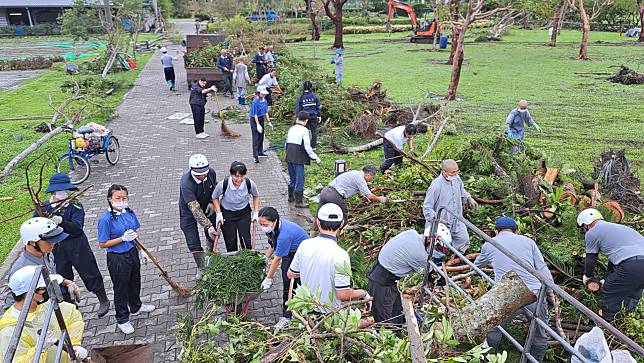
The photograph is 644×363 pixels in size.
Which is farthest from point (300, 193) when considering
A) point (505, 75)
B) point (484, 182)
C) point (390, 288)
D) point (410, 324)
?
point (505, 75)

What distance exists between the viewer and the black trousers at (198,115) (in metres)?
12.2

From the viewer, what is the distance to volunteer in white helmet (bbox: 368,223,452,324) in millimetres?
4531

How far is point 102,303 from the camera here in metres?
5.54

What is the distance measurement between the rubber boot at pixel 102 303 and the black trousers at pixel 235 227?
5.54 feet

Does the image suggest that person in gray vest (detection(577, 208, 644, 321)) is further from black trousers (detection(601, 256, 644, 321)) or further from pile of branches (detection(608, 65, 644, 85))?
pile of branches (detection(608, 65, 644, 85))

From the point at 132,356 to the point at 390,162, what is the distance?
624 cm

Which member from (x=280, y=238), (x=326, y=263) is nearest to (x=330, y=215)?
(x=326, y=263)

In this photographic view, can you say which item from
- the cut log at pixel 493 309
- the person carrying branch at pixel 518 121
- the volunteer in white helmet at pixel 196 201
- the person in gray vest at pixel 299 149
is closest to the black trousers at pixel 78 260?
the volunteer in white helmet at pixel 196 201

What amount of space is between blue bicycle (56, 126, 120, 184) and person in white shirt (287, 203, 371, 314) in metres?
7.46

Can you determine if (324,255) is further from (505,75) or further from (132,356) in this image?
(505,75)

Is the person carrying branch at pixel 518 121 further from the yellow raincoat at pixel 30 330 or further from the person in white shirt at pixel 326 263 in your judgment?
the yellow raincoat at pixel 30 330

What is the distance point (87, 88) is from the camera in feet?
59.9

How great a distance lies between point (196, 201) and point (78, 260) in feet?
5.09

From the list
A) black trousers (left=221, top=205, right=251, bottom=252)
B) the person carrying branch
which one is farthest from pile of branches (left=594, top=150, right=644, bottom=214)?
black trousers (left=221, top=205, right=251, bottom=252)
